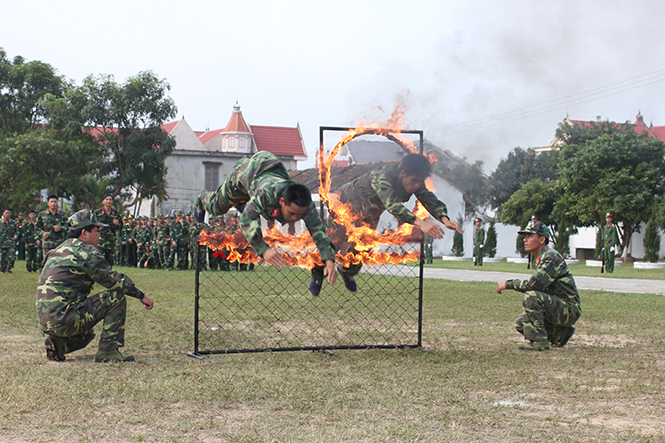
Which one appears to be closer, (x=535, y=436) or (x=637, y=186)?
(x=535, y=436)

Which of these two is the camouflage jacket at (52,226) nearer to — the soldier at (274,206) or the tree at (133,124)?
the soldier at (274,206)

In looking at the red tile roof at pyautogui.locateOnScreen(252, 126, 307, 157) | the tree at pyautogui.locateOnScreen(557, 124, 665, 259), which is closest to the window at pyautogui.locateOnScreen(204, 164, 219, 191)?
the red tile roof at pyautogui.locateOnScreen(252, 126, 307, 157)

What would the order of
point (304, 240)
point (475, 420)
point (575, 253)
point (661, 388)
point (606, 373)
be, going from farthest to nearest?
point (575, 253) < point (304, 240) < point (606, 373) < point (661, 388) < point (475, 420)

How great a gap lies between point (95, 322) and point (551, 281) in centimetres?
493

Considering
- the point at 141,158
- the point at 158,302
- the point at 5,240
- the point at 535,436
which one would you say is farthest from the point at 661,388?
the point at 141,158

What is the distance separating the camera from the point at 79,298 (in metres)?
6.02

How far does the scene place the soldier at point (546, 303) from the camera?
693 cm

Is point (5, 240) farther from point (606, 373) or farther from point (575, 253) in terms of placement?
point (575, 253)

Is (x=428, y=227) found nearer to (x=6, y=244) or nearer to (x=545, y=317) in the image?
(x=545, y=317)

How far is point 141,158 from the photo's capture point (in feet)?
115

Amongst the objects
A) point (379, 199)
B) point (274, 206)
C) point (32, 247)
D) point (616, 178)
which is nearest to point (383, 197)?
point (379, 199)

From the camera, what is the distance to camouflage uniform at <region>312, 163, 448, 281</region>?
249 inches

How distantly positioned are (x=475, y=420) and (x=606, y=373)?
2143 millimetres

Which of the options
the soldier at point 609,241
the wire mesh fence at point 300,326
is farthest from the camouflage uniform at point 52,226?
the soldier at point 609,241
